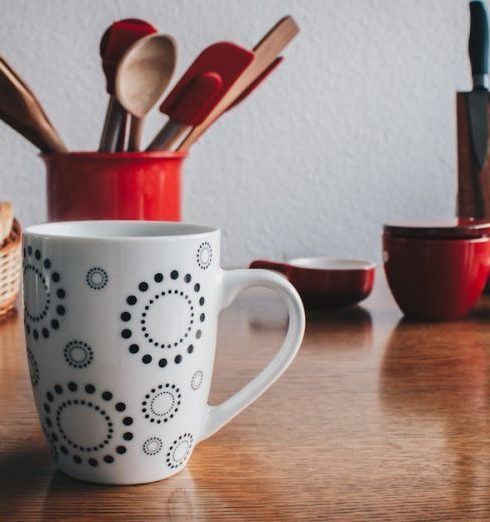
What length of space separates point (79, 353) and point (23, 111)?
0.36 meters

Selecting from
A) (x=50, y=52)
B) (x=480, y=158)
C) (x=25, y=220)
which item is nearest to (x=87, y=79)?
(x=50, y=52)

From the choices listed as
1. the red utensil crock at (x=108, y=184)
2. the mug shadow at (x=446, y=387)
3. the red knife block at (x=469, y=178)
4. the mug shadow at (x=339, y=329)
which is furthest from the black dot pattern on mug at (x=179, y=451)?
the red knife block at (x=469, y=178)

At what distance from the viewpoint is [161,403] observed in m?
0.32

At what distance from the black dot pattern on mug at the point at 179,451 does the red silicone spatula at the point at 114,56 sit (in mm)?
377

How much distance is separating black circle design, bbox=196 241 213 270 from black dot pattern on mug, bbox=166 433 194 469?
0.07 metres

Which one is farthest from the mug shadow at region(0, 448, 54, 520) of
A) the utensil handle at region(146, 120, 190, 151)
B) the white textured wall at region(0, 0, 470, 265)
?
the white textured wall at region(0, 0, 470, 265)

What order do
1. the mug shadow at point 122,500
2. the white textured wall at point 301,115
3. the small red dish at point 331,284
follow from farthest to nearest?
1. the white textured wall at point 301,115
2. the small red dish at point 331,284
3. the mug shadow at point 122,500

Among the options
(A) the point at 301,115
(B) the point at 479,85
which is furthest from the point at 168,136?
(A) the point at 301,115

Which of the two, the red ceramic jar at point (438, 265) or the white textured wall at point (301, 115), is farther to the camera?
the white textured wall at point (301, 115)

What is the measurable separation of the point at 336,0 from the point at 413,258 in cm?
77

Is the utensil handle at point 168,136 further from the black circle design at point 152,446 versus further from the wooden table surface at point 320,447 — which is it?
the black circle design at point 152,446

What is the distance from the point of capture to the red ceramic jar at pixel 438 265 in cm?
63

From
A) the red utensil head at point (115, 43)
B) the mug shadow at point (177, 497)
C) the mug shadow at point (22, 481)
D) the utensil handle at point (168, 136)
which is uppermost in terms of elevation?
the red utensil head at point (115, 43)

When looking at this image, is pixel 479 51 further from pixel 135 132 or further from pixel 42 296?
pixel 42 296
